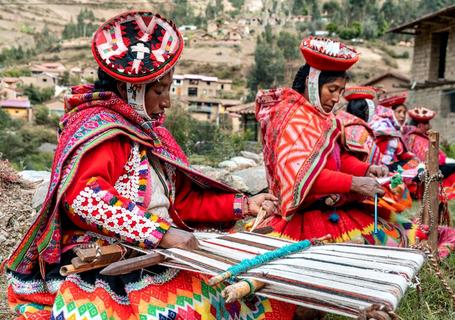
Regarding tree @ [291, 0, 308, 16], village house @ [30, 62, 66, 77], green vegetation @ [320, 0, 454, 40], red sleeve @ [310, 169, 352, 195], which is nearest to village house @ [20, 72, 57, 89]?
village house @ [30, 62, 66, 77]

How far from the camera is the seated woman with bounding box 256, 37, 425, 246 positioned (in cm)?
364

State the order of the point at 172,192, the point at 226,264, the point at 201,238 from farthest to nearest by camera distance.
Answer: the point at 172,192
the point at 201,238
the point at 226,264

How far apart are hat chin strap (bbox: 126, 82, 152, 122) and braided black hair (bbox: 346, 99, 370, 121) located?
4100 millimetres

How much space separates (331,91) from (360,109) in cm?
247

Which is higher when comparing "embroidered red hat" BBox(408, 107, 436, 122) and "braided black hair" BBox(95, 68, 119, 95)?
"braided black hair" BBox(95, 68, 119, 95)

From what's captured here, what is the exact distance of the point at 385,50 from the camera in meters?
65.2

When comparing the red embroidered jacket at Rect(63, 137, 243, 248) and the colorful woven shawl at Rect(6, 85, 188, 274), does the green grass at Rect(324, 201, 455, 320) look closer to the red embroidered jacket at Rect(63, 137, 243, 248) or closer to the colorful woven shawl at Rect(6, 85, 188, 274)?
the red embroidered jacket at Rect(63, 137, 243, 248)

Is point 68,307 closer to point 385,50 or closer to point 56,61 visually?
point 385,50

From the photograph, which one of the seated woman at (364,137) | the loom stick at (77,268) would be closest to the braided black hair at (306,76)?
the seated woman at (364,137)

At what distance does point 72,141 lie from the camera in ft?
7.49

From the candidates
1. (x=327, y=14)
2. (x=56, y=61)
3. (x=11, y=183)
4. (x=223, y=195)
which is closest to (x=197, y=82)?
(x=56, y=61)

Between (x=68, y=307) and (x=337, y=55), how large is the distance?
8.12 feet

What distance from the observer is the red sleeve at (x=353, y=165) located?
4.09m

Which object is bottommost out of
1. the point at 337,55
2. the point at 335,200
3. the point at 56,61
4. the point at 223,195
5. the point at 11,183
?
the point at 56,61
